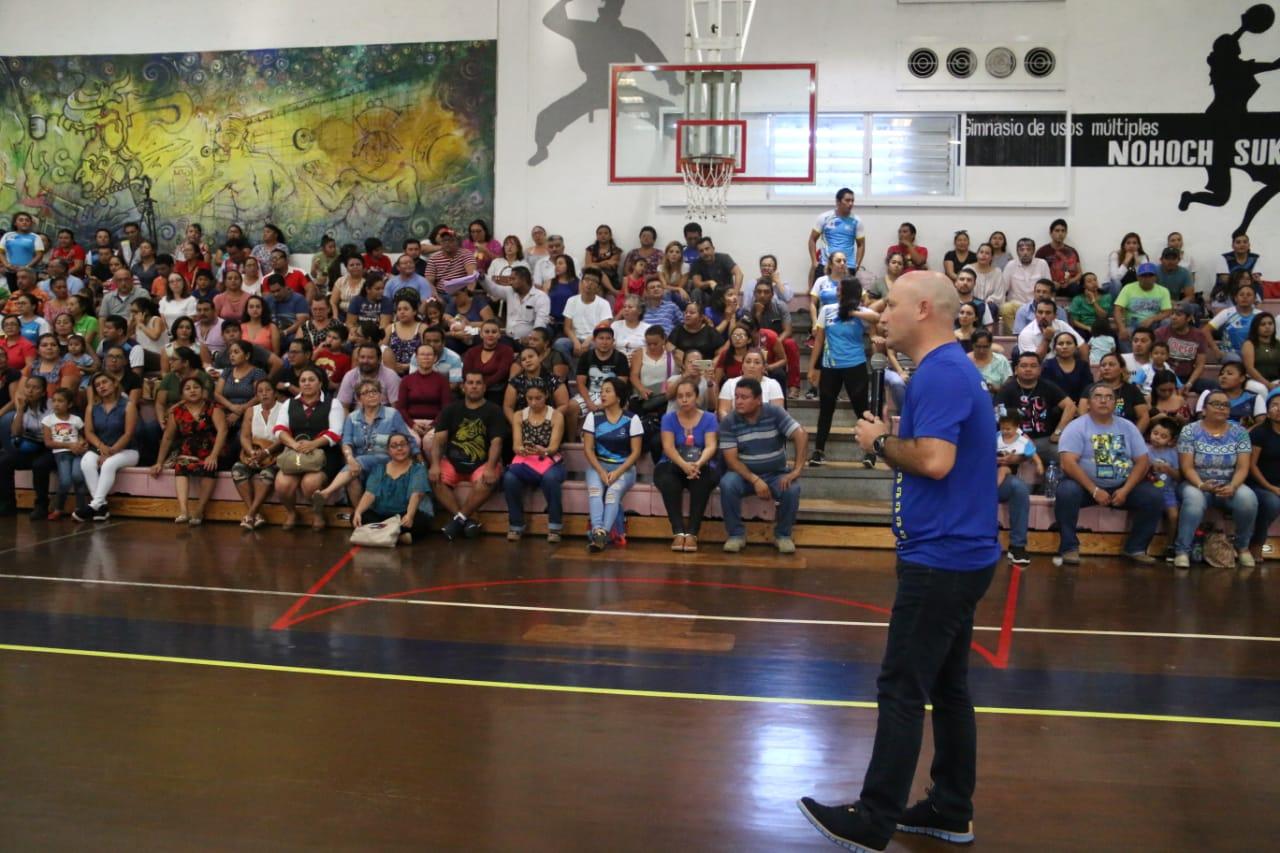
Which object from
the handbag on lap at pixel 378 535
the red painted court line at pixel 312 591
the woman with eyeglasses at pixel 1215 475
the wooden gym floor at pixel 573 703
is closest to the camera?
the wooden gym floor at pixel 573 703

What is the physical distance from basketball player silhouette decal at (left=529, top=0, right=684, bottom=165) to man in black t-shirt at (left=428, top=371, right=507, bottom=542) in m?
6.35

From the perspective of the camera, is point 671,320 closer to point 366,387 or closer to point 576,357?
point 576,357

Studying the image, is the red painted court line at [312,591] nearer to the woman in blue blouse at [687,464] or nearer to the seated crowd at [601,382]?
the seated crowd at [601,382]

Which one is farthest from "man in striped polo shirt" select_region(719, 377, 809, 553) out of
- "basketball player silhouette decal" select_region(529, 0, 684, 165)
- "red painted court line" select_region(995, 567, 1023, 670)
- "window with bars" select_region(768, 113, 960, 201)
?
"basketball player silhouette decal" select_region(529, 0, 684, 165)

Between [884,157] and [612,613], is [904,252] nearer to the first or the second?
[884,157]

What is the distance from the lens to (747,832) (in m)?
4.14

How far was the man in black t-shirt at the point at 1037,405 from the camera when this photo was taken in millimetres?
10172

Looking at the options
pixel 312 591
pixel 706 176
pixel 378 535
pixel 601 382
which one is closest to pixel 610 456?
pixel 601 382

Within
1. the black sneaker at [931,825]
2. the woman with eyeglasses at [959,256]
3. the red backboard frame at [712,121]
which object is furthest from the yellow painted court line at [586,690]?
the woman with eyeglasses at [959,256]

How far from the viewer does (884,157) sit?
50.2 feet

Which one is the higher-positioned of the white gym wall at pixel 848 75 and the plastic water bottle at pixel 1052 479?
the white gym wall at pixel 848 75

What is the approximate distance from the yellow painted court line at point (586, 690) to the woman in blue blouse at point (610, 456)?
388 cm

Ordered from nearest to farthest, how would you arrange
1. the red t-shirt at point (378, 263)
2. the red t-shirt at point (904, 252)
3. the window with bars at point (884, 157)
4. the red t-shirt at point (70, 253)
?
1. the red t-shirt at point (904, 252)
2. the red t-shirt at point (378, 263)
3. the window with bars at point (884, 157)
4. the red t-shirt at point (70, 253)

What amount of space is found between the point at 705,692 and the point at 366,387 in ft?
17.7
